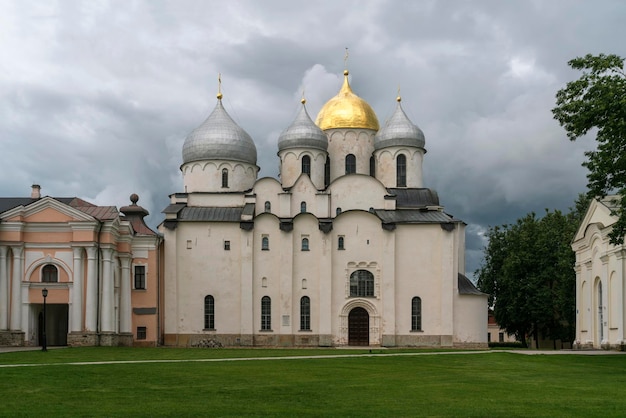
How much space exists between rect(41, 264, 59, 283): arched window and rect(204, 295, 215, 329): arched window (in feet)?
39.8

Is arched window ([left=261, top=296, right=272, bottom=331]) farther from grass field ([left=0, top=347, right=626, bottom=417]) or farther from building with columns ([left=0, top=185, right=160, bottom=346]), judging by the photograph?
grass field ([left=0, top=347, right=626, bottom=417])

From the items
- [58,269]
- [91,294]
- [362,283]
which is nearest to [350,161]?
[362,283]

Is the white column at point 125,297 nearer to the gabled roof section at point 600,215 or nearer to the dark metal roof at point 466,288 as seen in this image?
the dark metal roof at point 466,288

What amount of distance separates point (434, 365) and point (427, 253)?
1075 inches

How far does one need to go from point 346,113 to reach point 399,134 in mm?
4968

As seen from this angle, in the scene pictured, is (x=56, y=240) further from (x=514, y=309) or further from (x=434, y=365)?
(x=514, y=309)

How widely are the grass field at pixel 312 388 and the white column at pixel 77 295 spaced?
15599mm

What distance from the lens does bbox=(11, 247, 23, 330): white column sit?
48219mm

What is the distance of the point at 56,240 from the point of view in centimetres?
4888

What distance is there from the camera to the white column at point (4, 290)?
1885 inches

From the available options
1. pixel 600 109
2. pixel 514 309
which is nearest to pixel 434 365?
pixel 600 109

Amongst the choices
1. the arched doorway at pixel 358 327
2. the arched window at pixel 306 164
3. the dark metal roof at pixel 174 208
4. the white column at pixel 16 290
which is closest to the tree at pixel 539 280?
the arched doorway at pixel 358 327

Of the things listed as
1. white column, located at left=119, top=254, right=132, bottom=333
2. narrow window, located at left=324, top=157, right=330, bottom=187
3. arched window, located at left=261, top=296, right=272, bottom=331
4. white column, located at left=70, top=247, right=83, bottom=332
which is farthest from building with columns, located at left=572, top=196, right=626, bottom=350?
white column, located at left=70, top=247, right=83, bottom=332

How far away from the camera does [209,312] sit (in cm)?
5856
